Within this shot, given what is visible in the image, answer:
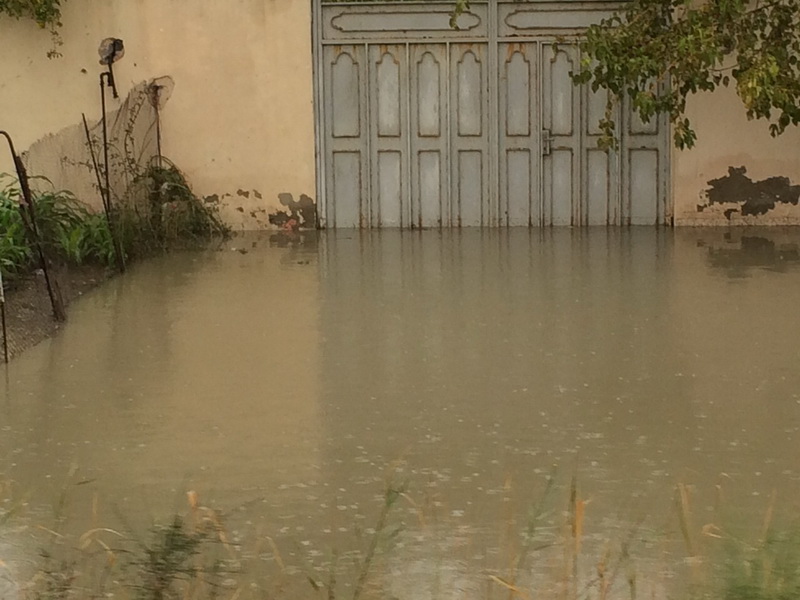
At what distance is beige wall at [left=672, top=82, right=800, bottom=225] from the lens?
416 inches

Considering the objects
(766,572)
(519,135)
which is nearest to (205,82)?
(519,135)

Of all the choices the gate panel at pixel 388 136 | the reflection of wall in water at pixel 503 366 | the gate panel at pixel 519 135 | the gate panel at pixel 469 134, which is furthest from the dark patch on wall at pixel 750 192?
the gate panel at pixel 388 136

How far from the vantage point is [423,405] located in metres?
5.25

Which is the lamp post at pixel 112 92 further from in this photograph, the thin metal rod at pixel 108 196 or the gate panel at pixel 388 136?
the gate panel at pixel 388 136

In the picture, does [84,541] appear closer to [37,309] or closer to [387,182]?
[37,309]

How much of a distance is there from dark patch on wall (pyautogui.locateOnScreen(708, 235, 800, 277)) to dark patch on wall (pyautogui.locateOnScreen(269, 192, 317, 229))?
330 centimetres

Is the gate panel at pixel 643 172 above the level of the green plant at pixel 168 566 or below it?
above

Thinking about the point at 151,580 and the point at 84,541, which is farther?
the point at 84,541

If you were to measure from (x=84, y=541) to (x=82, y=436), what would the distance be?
127 centimetres

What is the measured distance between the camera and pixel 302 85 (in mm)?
10641

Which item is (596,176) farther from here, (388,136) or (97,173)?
(97,173)

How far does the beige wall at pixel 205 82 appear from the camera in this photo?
1032 cm

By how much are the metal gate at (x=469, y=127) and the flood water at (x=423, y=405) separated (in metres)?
2.23

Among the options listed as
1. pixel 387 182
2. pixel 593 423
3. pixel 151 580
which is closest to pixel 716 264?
pixel 387 182
